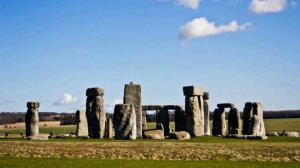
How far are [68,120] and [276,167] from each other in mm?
71374

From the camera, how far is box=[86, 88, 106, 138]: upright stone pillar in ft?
124

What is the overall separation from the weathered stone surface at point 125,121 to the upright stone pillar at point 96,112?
110 inches

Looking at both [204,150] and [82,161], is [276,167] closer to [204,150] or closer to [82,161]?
[204,150]

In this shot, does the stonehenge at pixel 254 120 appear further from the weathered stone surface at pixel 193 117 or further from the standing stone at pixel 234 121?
the weathered stone surface at pixel 193 117

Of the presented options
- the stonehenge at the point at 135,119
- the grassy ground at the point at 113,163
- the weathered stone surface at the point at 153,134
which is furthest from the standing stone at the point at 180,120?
the grassy ground at the point at 113,163

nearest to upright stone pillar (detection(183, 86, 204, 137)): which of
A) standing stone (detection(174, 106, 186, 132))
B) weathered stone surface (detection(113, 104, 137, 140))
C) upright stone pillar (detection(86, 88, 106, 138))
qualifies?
standing stone (detection(174, 106, 186, 132))

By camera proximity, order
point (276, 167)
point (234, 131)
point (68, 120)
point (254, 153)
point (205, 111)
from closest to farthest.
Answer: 1. point (276, 167)
2. point (254, 153)
3. point (234, 131)
4. point (205, 111)
5. point (68, 120)

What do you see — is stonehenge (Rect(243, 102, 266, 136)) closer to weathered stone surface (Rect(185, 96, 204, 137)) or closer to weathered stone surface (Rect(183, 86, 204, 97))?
weathered stone surface (Rect(185, 96, 204, 137))

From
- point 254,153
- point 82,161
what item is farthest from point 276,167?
point 82,161

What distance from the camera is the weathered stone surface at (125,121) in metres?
34.7

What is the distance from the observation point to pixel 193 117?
38.8m

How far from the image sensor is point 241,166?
21.6 meters

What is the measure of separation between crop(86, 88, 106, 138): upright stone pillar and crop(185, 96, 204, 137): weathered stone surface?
20.7 feet

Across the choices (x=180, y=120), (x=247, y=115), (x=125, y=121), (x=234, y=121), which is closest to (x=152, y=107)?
(x=180, y=120)
